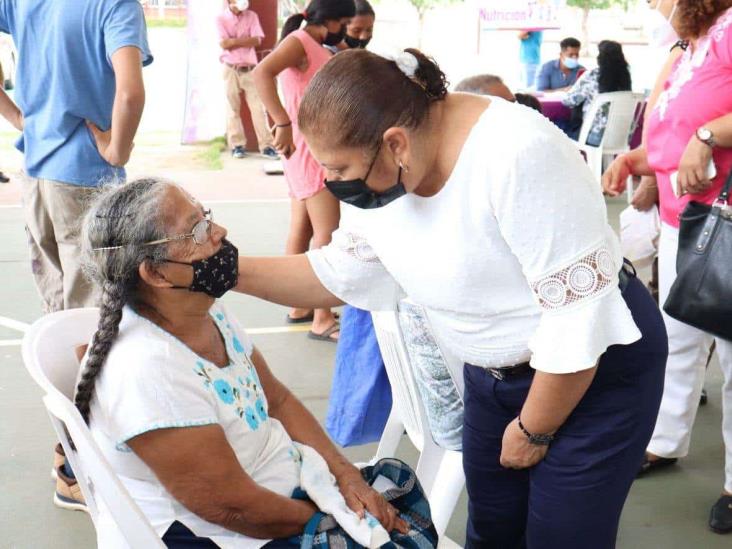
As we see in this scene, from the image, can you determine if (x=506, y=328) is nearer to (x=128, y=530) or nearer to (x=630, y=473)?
(x=630, y=473)

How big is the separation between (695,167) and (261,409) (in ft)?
4.43

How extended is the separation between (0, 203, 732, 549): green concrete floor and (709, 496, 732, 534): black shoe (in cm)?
2

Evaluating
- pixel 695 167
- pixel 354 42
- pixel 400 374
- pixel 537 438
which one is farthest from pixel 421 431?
pixel 354 42

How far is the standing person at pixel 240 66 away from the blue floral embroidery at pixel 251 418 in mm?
7505

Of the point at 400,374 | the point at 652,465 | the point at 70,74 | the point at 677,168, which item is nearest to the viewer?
the point at 400,374

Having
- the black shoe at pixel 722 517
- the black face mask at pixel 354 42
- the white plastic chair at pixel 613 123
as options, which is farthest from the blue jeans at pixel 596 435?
the white plastic chair at pixel 613 123

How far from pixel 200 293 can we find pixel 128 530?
45 centimetres

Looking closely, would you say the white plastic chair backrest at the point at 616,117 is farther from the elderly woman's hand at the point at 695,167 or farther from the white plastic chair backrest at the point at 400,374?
the white plastic chair backrest at the point at 400,374

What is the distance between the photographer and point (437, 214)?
4.57 feet

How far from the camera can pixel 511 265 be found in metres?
1.38

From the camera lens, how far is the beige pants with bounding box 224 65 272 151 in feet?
30.1

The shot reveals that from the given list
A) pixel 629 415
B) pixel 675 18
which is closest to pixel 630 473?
pixel 629 415

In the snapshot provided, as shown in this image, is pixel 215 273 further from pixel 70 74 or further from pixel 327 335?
pixel 327 335

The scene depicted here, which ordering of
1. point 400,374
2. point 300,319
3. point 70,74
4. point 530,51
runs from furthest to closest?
point 530,51 < point 300,319 < point 70,74 < point 400,374
